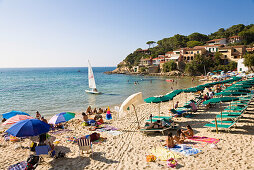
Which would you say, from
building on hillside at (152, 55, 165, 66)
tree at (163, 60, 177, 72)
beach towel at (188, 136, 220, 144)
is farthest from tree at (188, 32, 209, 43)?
beach towel at (188, 136, 220, 144)

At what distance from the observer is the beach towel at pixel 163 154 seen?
7547mm

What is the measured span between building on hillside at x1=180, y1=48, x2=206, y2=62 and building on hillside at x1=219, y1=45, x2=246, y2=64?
7.16 metres

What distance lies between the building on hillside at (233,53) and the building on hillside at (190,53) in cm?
716

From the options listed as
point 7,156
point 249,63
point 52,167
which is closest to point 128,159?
point 52,167

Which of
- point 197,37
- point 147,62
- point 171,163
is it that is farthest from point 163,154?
point 197,37

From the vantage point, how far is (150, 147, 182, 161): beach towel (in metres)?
7.55

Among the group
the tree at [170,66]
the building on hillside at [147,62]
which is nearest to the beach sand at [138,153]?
the tree at [170,66]

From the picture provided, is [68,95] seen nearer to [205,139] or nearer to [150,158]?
[205,139]

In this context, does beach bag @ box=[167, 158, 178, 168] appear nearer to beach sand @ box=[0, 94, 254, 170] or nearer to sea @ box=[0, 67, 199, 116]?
beach sand @ box=[0, 94, 254, 170]

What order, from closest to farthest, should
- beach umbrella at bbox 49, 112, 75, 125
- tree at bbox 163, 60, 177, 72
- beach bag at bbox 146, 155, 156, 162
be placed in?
beach bag at bbox 146, 155, 156, 162 < beach umbrella at bbox 49, 112, 75, 125 < tree at bbox 163, 60, 177, 72

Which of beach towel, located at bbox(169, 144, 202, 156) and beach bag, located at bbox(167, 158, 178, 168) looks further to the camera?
beach towel, located at bbox(169, 144, 202, 156)

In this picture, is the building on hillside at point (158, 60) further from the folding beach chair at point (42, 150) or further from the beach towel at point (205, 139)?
the folding beach chair at point (42, 150)

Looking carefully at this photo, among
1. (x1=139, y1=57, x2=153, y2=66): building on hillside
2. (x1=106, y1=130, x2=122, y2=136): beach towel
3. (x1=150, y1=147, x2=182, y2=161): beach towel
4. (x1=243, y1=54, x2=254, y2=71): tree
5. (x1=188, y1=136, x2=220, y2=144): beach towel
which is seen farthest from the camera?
(x1=139, y1=57, x2=153, y2=66): building on hillside

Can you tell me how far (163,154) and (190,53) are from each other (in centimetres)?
6872
